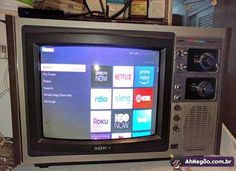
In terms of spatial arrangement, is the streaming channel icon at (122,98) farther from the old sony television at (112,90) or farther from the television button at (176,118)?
the television button at (176,118)

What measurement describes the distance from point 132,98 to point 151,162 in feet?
Result: 0.71

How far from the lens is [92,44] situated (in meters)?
0.63

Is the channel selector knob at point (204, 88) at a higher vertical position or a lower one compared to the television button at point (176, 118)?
higher

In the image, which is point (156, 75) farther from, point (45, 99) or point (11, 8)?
point (11, 8)

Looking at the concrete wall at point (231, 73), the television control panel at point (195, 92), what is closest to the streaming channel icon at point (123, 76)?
the television control panel at point (195, 92)

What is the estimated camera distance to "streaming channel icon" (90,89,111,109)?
648 millimetres

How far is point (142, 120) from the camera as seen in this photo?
69 centimetres

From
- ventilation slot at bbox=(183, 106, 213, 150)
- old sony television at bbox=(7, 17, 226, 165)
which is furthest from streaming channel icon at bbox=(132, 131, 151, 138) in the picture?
ventilation slot at bbox=(183, 106, 213, 150)

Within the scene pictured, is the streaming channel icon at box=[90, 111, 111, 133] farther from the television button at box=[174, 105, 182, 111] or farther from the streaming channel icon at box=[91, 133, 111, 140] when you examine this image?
the television button at box=[174, 105, 182, 111]

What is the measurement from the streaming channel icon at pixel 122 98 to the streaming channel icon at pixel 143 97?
1 centimetres

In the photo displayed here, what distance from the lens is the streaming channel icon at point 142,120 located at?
0.69 metres

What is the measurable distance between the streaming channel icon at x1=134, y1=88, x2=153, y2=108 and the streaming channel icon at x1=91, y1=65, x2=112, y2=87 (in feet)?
0.27

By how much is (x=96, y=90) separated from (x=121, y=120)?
0.35 feet

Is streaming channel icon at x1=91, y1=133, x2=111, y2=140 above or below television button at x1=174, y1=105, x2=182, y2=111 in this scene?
below
